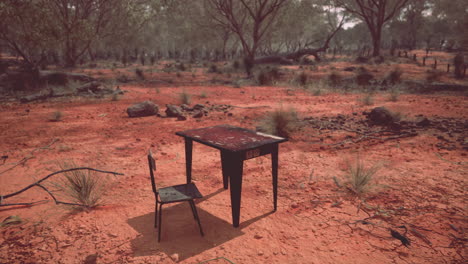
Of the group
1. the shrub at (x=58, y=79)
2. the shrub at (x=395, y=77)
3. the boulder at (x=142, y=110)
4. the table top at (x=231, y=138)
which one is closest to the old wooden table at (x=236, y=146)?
the table top at (x=231, y=138)

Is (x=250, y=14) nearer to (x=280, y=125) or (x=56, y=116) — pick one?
(x=56, y=116)

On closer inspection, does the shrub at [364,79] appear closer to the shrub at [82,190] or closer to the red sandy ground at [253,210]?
the red sandy ground at [253,210]


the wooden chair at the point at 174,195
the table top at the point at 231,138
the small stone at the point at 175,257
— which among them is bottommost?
the small stone at the point at 175,257

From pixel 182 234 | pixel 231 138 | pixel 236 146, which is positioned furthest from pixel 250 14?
pixel 182 234

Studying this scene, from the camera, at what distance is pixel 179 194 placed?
115 inches

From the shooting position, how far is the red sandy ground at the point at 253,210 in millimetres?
2680

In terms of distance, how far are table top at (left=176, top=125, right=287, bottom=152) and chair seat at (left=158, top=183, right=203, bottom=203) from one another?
0.54 m

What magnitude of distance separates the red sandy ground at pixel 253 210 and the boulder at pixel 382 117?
104 centimetres

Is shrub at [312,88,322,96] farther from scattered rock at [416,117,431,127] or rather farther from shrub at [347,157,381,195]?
shrub at [347,157,381,195]

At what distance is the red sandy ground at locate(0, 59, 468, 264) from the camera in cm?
268

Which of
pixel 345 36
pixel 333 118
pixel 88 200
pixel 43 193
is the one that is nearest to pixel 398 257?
pixel 88 200

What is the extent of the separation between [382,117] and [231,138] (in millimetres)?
5122

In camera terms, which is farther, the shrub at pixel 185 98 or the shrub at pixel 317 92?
the shrub at pixel 317 92

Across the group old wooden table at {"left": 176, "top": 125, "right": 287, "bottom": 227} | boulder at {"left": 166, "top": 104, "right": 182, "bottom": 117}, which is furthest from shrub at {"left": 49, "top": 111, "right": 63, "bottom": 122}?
old wooden table at {"left": 176, "top": 125, "right": 287, "bottom": 227}
